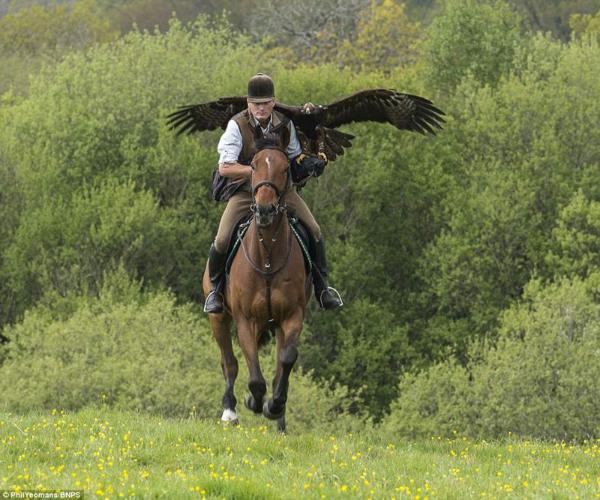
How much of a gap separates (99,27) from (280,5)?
14562 millimetres

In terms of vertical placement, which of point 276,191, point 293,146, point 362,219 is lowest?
point 362,219

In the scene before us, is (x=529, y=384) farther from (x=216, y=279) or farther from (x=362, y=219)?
(x=216, y=279)

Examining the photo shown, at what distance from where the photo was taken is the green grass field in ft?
36.4

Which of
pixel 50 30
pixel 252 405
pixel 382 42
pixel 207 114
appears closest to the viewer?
pixel 252 405

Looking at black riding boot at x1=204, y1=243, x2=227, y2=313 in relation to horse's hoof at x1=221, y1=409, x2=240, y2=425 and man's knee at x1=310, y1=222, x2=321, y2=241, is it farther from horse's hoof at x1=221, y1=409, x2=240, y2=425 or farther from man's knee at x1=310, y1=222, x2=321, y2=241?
horse's hoof at x1=221, y1=409, x2=240, y2=425

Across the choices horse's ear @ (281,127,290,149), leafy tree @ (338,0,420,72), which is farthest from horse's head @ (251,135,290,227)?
leafy tree @ (338,0,420,72)

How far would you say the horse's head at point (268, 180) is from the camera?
1440cm

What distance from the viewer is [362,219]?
59062 mm

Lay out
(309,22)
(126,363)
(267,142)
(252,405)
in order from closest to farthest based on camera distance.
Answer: (267,142)
(252,405)
(126,363)
(309,22)

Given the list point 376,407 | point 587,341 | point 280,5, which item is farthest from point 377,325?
point 280,5

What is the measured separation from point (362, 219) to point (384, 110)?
4148cm

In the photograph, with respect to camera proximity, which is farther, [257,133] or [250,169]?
[257,133]

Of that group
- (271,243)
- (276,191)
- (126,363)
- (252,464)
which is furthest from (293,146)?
(126,363)

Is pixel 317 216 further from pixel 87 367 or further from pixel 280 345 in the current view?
pixel 280 345
